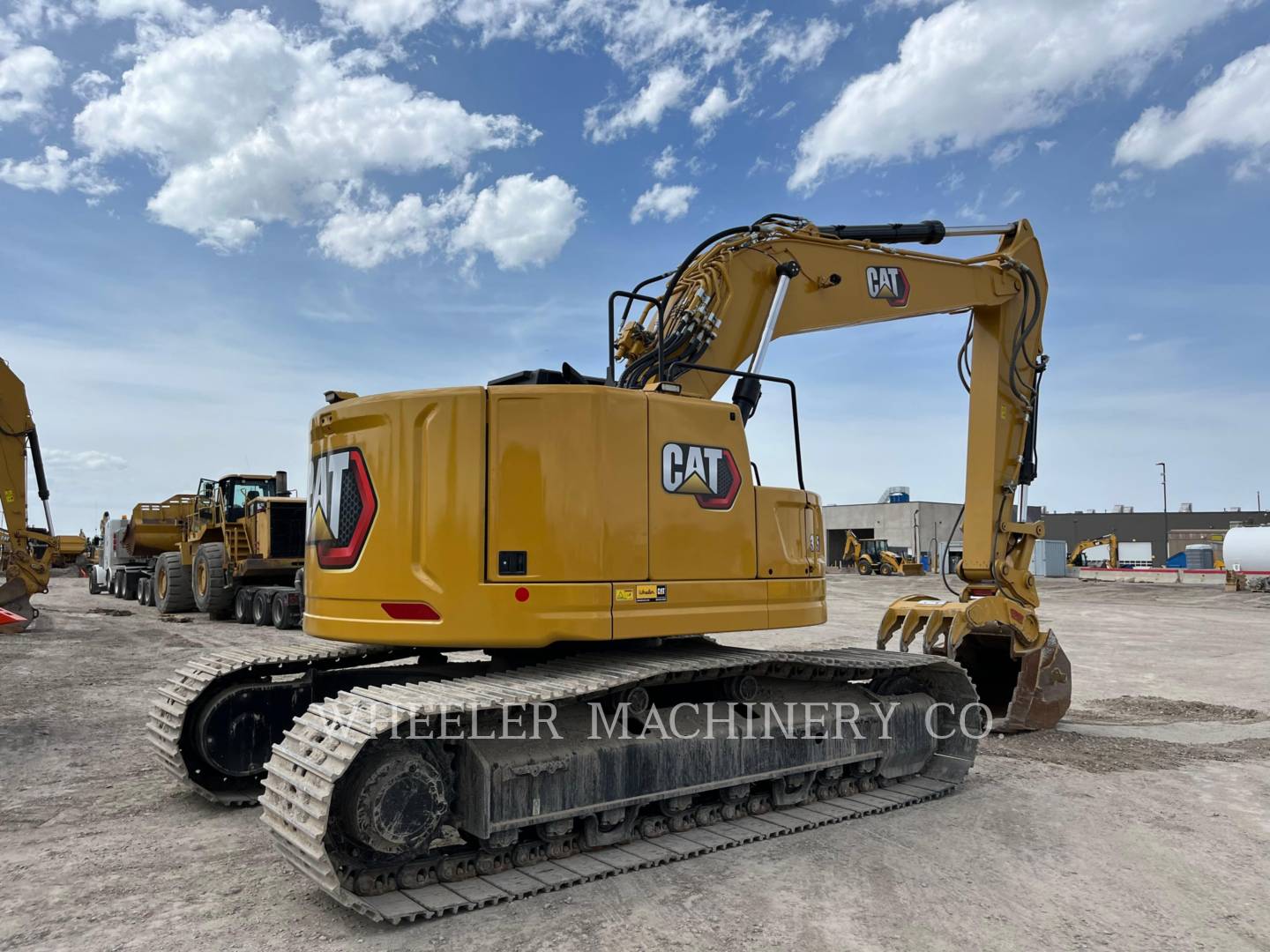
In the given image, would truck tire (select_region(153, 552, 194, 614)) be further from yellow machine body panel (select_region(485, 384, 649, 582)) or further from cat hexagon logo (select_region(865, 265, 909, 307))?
yellow machine body panel (select_region(485, 384, 649, 582))

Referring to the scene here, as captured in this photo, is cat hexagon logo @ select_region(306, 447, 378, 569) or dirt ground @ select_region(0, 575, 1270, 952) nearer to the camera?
dirt ground @ select_region(0, 575, 1270, 952)

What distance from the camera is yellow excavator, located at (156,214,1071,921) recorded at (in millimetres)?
4762

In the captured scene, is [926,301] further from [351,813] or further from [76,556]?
[76,556]

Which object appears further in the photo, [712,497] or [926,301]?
[926,301]

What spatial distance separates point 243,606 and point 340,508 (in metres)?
17.7

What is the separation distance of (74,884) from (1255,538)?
158ft

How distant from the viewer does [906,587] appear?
131ft

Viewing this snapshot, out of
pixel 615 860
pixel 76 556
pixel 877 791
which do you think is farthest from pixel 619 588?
pixel 76 556

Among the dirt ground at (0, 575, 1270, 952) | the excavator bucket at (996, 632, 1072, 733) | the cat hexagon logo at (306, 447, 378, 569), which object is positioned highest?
the cat hexagon logo at (306, 447, 378, 569)

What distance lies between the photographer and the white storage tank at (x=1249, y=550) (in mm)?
41344

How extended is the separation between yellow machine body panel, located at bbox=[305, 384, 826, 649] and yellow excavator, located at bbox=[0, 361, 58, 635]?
45.6 ft

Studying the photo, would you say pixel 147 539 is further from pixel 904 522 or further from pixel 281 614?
pixel 904 522

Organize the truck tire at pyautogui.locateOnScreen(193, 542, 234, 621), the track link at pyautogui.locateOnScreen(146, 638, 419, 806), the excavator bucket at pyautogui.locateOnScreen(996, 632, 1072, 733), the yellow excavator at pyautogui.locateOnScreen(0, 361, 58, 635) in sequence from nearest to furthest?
the track link at pyautogui.locateOnScreen(146, 638, 419, 806), the excavator bucket at pyautogui.locateOnScreen(996, 632, 1072, 733), the yellow excavator at pyautogui.locateOnScreen(0, 361, 58, 635), the truck tire at pyautogui.locateOnScreen(193, 542, 234, 621)

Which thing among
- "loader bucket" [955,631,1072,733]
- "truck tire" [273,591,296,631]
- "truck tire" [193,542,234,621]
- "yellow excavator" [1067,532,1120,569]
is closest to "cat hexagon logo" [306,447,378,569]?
"loader bucket" [955,631,1072,733]
